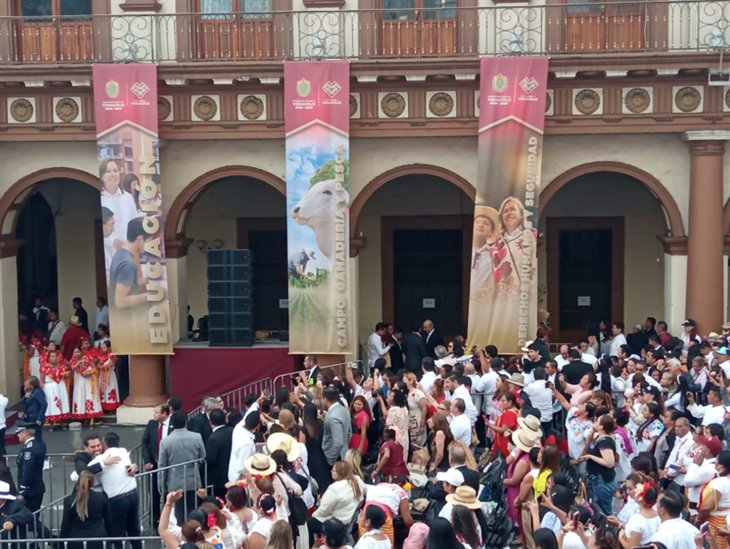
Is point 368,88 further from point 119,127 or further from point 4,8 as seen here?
point 4,8

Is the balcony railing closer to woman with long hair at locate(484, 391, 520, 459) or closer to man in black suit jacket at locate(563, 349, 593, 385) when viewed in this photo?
man in black suit jacket at locate(563, 349, 593, 385)

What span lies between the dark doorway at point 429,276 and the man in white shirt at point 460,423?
10.3 meters

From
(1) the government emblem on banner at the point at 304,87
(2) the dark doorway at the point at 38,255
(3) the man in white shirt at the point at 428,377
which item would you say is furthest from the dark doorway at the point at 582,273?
(2) the dark doorway at the point at 38,255

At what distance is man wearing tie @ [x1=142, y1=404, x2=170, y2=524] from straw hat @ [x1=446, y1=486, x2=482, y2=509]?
14.9ft

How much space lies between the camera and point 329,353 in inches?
834

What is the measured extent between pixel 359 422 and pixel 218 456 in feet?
6.27

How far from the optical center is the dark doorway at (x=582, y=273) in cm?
2505

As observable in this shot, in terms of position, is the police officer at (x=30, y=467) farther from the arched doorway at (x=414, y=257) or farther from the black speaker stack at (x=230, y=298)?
the arched doorway at (x=414, y=257)

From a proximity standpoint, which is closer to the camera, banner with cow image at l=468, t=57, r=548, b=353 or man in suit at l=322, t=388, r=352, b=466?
man in suit at l=322, t=388, r=352, b=466

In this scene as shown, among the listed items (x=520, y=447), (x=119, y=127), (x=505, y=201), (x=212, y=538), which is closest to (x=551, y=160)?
(x=505, y=201)

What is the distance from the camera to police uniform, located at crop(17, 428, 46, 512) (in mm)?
14745

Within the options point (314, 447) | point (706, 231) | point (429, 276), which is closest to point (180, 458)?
point (314, 447)

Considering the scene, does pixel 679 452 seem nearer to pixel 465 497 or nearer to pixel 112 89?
pixel 465 497

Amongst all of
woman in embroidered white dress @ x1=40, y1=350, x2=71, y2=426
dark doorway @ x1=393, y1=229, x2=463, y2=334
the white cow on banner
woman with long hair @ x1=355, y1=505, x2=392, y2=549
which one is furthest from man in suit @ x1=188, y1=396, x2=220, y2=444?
dark doorway @ x1=393, y1=229, x2=463, y2=334
